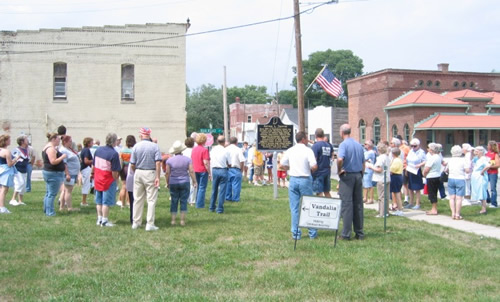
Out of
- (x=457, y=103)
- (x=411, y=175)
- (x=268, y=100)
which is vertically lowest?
(x=411, y=175)

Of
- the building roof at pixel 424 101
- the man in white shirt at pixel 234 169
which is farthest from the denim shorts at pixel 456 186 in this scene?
the building roof at pixel 424 101

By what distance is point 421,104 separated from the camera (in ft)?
136

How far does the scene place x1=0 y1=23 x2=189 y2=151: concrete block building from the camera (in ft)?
100

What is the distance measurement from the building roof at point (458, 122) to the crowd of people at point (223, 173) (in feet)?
86.9

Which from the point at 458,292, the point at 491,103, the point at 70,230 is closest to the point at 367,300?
the point at 458,292

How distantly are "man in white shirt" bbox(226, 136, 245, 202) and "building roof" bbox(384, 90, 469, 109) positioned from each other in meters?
30.0

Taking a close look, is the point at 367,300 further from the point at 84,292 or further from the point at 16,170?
the point at 16,170

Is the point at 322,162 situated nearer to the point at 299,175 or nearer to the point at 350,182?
the point at 350,182

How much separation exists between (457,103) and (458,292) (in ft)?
131

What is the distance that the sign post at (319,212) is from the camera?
8.36 metres

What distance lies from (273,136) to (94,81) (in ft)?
58.6

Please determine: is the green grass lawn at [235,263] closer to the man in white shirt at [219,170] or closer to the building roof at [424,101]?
the man in white shirt at [219,170]

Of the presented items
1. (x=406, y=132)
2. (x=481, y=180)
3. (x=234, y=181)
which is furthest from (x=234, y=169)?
(x=406, y=132)

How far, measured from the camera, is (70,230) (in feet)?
32.3
